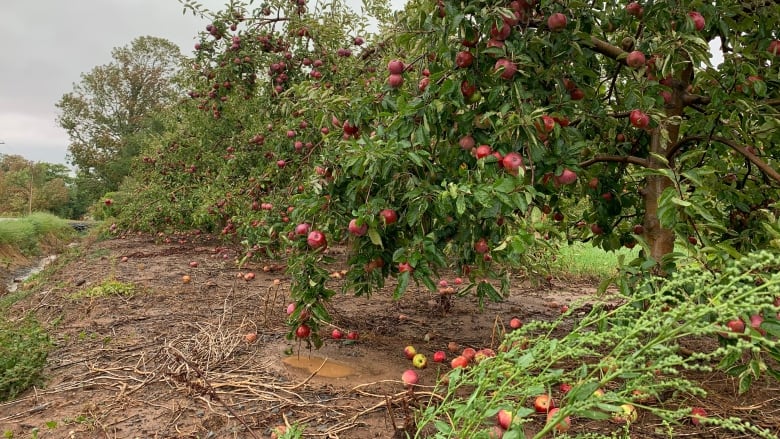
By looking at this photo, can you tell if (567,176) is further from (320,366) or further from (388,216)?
(320,366)

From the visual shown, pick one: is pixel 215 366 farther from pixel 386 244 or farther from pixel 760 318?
pixel 760 318

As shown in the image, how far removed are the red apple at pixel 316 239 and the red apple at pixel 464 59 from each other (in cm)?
105

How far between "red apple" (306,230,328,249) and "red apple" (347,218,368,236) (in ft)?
0.81

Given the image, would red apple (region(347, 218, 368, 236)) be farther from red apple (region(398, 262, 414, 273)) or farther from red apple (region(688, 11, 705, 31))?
red apple (region(688, 11, 705, 31))

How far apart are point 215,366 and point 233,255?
4848 mm

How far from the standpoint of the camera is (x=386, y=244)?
2.59 meters

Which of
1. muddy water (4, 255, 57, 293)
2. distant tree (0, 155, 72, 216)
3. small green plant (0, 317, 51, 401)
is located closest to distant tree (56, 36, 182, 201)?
distant tree (0, 155, 72, 216)

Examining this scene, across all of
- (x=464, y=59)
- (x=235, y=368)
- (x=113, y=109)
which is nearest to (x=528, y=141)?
(x=464, y=59)

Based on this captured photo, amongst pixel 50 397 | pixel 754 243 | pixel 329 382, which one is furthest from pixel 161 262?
pixel 754 243

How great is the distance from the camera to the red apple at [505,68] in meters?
2.10

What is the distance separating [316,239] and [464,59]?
110 centimetres

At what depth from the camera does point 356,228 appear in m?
2.29

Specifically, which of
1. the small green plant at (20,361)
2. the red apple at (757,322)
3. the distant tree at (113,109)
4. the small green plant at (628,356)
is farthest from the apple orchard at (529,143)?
the distant tree at (113,109)

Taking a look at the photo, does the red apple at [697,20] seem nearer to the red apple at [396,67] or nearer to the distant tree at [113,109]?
the red apple at [396,67]
